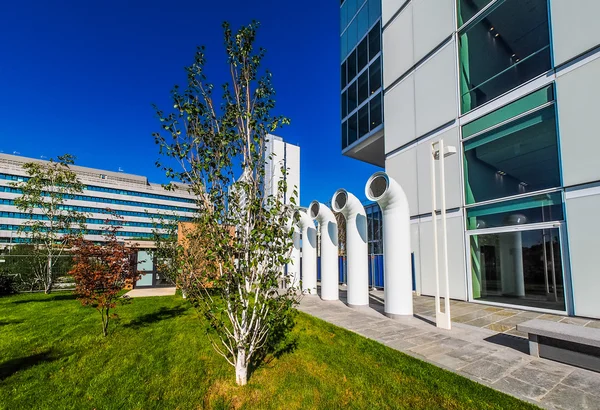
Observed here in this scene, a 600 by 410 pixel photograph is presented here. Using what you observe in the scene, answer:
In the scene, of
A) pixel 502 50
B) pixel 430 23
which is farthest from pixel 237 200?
pixel 430 23

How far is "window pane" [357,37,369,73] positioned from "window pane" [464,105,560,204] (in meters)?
10.2

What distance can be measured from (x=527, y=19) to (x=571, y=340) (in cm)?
1036

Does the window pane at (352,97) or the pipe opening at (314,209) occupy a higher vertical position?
the window pane at (352,97)

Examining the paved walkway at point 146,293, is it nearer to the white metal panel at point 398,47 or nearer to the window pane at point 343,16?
the white metal panel at point 398,47

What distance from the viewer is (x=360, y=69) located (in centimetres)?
1877

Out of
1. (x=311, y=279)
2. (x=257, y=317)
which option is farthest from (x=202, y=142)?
(x=311, y=279)

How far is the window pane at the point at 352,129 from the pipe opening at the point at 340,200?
32.1ft

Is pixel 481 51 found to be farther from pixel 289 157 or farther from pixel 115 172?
pixel 115 172

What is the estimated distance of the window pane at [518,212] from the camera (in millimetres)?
8141

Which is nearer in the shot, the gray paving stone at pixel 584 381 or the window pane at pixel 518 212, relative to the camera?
the gray paving stone at pixel 584 381

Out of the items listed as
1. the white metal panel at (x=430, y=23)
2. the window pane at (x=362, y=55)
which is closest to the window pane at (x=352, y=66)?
the window pane at (x=362, y=55)

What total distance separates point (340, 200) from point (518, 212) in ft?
18.0

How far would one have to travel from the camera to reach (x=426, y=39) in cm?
1260

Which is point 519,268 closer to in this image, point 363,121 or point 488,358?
point 488,358
